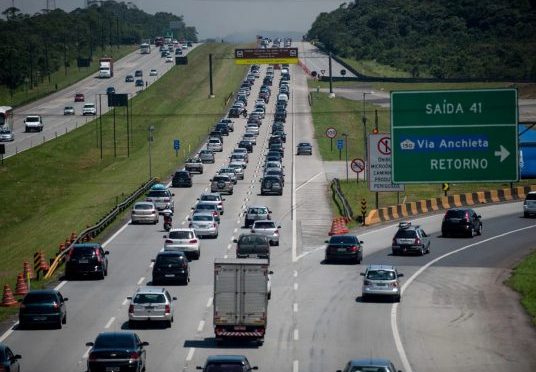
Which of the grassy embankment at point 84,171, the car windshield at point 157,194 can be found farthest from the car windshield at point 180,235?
the car windshield at point 157,194

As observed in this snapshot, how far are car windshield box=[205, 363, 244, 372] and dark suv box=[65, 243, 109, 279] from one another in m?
24.0

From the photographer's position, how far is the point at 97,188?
311ft

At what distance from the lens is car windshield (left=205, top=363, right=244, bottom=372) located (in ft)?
88.7

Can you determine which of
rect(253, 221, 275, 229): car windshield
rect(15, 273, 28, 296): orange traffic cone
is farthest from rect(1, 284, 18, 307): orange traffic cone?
rect(253, 221, 275, 229): car windshield

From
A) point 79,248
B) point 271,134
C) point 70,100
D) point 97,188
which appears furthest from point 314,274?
point 70,100

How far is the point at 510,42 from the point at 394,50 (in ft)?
145

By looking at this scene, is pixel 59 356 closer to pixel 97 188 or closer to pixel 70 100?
pixel 97 188

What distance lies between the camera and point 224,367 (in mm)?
27156

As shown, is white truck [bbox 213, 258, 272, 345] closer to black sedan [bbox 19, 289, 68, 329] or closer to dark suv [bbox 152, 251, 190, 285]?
black sedan [bbox 19, 289, 68, 329]

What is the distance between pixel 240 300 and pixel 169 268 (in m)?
12.5

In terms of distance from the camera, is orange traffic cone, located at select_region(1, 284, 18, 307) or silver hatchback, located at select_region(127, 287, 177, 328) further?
orange traffic cone, located at select_region(1, 284, 18, 307)

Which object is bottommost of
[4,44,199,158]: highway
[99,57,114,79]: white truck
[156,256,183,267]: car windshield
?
[156,256,183,267]: car windshield

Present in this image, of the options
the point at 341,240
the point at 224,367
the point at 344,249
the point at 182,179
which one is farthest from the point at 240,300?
the point at 182,179

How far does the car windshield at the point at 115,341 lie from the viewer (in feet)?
102
